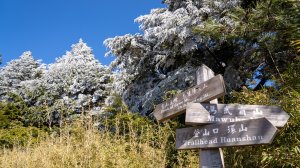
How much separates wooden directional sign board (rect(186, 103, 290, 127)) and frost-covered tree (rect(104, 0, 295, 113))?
325 cm

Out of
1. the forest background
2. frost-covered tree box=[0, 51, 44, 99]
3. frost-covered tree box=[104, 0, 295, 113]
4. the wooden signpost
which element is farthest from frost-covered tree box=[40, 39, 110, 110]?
the wooden signpost

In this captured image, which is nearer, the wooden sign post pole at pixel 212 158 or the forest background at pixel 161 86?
the wooden sign post pole at pixel 212 158

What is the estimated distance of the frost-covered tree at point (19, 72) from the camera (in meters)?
19.0

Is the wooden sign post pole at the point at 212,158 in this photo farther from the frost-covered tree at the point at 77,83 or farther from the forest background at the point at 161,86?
the frost-covered tree at the point at 77,83

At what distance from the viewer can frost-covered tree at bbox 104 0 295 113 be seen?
6.64 m

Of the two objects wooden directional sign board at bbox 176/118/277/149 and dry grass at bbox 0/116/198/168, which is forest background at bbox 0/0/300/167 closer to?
dry grass at bbox 0/116/198/168

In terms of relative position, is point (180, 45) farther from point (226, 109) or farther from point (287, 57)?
point (226, 109)

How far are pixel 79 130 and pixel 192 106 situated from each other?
6.60 feet

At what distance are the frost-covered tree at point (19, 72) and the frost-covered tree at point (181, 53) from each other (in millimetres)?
12414

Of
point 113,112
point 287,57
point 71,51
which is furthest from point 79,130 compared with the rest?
point 71,51

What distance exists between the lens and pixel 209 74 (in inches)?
114

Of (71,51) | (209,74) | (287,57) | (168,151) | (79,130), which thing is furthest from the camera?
(71,51)

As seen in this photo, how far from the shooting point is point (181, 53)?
746 cm

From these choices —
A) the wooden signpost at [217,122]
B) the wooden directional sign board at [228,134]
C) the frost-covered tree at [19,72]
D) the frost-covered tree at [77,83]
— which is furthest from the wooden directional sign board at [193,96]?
the frost-covered tree at [19,72]
